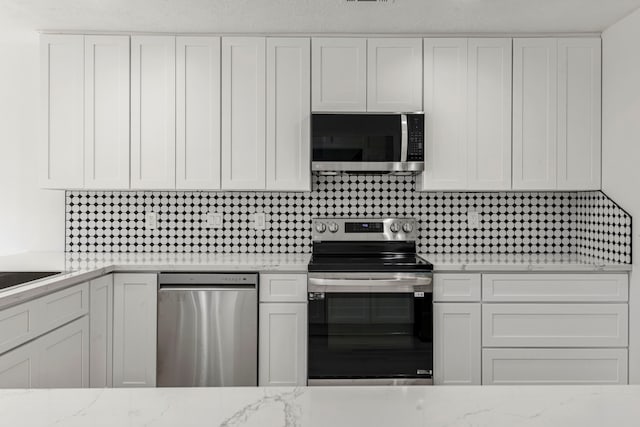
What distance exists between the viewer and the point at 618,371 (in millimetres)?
2900

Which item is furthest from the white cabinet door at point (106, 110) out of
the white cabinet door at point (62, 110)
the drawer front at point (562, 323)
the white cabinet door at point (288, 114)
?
the drawer front at point (562, 323)

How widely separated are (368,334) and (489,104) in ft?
5.26

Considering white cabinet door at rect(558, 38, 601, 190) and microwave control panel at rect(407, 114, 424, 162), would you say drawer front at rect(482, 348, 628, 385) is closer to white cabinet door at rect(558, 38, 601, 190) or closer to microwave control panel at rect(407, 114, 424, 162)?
white cabinet door at rect(558, 38, 601, 190)

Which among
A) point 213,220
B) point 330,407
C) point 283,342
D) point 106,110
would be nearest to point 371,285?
point 283,342

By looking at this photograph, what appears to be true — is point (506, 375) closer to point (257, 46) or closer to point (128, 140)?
point (257, 46)

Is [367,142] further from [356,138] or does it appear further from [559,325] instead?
[559,325]

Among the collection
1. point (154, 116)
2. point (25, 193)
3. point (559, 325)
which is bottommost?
Result: point (559, 325)

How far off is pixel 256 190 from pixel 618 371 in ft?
7.77

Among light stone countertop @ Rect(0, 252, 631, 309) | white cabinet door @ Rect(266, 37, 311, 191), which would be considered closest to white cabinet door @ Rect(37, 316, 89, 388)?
light stone countertop @ Rect(0, 252, 631, 309)

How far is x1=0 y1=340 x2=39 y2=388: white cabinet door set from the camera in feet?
6.28

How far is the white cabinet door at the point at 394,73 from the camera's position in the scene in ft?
10.5

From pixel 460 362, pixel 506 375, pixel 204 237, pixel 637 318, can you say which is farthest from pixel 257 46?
pixel 637 318

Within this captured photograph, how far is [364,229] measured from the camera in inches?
134

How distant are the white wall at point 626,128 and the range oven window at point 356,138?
1.26 metres
